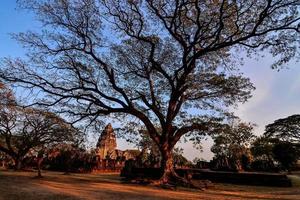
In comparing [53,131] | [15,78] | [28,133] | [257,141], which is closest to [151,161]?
[53,131]

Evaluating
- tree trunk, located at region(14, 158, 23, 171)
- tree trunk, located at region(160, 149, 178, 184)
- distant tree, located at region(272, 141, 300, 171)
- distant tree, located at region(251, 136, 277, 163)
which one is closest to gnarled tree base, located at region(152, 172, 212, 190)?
tree trunk, located at region(160, 149, 178, 184)

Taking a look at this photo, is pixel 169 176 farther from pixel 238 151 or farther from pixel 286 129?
pixel 286 129

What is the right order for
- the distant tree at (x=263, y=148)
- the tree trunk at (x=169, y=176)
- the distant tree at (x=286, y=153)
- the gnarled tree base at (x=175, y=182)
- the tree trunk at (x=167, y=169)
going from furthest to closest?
the distant tree at (x=263, y=148)
the distant tree at (x=286, y=153)
the tree trunk at (x=167, y=169)
the tree trunk at (x=169, y=176)
the gnarled tree base at (x=175, y=182)

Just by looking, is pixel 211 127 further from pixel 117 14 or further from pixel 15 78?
pixel 15 78

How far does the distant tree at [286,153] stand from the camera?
45375 mm

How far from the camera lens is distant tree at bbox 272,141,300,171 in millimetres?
45375

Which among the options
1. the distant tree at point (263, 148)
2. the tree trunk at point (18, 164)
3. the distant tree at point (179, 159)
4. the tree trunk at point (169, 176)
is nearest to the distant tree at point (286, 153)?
the distant tree at point (263, 148)

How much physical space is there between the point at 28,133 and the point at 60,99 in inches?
566

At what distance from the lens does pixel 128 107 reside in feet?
67.4

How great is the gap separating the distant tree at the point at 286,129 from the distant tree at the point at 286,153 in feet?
3.40

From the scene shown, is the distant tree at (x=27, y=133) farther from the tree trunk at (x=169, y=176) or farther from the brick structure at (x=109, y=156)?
the tree trunk at (x=169, y=176)

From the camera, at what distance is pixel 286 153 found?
45688 mm

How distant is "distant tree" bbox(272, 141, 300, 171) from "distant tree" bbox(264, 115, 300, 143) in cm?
104

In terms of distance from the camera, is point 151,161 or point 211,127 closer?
point 211,127
